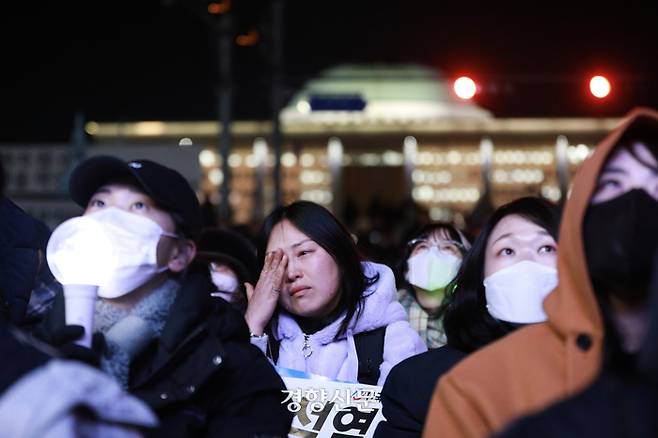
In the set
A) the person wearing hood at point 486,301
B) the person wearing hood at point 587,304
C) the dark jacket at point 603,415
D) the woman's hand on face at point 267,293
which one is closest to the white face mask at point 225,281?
the woman's hand on face at point 267,293

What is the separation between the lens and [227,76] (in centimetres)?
1305

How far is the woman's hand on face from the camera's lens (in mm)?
4289

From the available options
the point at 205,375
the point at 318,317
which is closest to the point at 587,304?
the point at 205,375

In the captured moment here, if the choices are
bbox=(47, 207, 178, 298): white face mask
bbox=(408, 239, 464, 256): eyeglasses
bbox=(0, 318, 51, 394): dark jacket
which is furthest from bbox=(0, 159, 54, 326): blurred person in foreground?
bbox=(408, 239, 464, 256): eyeglasses

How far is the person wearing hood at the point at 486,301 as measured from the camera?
127 inches

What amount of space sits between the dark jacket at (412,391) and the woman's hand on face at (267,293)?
105 cm

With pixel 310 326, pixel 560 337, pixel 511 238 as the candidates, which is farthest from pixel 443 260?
pixel 560 337

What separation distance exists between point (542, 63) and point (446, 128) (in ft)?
10.4

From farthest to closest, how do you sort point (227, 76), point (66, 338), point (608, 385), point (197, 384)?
point (227, 76) → point (197, 384) → point (66, 338) → point (608, 385)

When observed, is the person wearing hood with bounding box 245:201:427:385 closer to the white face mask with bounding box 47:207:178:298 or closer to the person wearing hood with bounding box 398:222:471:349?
the person wearing hood with bounding box 398:222:471:349

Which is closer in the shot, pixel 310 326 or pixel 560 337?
pixel 560 337

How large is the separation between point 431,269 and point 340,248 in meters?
1.23

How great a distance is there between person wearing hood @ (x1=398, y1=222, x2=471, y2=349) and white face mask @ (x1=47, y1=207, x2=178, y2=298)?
7.90 feet

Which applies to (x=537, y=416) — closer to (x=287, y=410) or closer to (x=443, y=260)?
(x=287, y=410)
